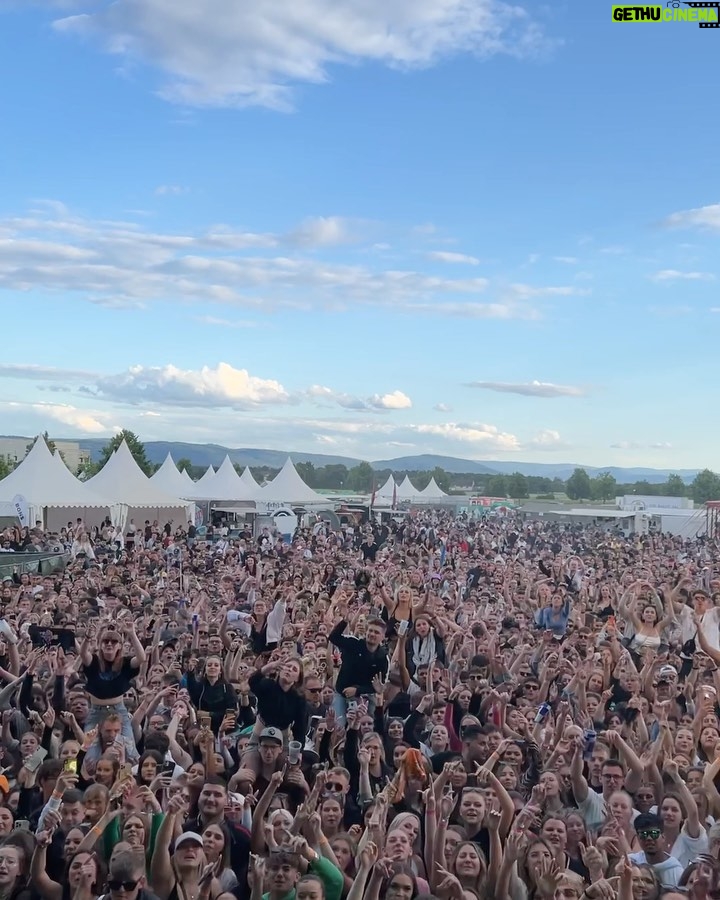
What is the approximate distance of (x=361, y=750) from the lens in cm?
488

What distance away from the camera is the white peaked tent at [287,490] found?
30641 mm

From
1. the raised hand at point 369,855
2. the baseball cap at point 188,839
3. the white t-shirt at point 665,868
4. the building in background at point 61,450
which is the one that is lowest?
the white t-shirt at point 665,868

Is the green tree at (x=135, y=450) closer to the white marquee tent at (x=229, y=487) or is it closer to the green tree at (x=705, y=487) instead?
the white marquee tent at (x=229, y=487)

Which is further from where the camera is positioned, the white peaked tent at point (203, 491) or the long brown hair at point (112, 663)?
the white peaked tent at point (203, 491)

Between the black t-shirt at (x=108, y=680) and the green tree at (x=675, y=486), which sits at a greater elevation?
the green tree at (x=675, y=486)

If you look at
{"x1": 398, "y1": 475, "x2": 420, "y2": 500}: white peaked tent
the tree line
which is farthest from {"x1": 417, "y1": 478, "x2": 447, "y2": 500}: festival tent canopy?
the tree line

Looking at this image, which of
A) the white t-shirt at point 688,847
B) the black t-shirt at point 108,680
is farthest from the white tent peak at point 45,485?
the white t-shirt at point 688,847

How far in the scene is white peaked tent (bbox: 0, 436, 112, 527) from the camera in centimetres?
2128

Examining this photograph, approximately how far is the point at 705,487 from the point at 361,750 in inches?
4429

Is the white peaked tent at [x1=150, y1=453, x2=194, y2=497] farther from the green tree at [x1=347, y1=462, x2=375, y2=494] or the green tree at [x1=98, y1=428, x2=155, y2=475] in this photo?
the green tree at [x1=347, y1=462, x2=375, y2=494]

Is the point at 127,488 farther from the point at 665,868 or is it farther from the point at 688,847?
the point at 665,868

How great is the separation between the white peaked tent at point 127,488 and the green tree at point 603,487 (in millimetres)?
100416

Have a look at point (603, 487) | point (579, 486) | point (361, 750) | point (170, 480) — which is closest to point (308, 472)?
point (579, 486)

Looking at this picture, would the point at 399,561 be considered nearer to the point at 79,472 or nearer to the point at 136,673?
the point at 136,673
